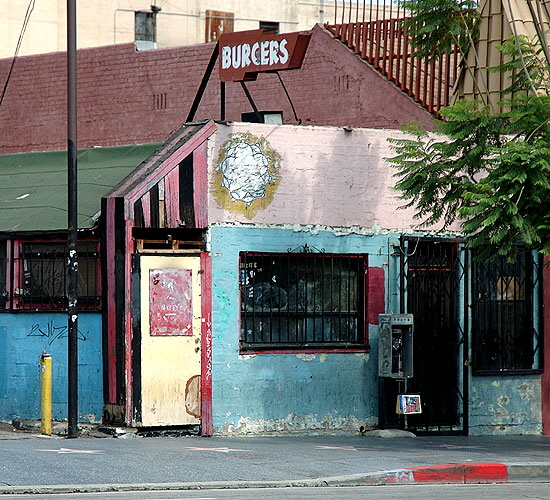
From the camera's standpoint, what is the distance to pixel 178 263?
1608 cm

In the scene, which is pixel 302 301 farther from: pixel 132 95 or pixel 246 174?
pixel 132 95

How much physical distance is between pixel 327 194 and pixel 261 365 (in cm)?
266

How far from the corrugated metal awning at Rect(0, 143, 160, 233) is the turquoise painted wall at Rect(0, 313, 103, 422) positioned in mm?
1325

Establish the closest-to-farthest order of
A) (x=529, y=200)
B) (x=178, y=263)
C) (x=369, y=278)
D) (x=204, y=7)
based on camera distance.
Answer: (x=529, y=200), (x=178, y=263), (x=369, y=278), (x=204, y=7)

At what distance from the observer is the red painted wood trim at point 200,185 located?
53.0ft

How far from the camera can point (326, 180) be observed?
55.8 feet

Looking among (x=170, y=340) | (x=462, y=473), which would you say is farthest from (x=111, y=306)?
(x=462, y=473)

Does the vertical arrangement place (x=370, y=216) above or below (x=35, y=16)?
below

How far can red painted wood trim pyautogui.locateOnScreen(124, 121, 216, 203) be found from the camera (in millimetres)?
15822

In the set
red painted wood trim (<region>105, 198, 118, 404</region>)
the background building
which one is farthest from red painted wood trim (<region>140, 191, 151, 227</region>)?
the background building

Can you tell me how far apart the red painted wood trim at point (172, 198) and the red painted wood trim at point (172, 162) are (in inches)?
3.5

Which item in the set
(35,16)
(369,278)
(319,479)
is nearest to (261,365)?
(369,278)

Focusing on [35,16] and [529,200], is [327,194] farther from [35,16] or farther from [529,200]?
[35,16]

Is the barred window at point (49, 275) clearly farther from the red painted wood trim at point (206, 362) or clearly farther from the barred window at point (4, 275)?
the red painted wood trim at point (206, 362)
